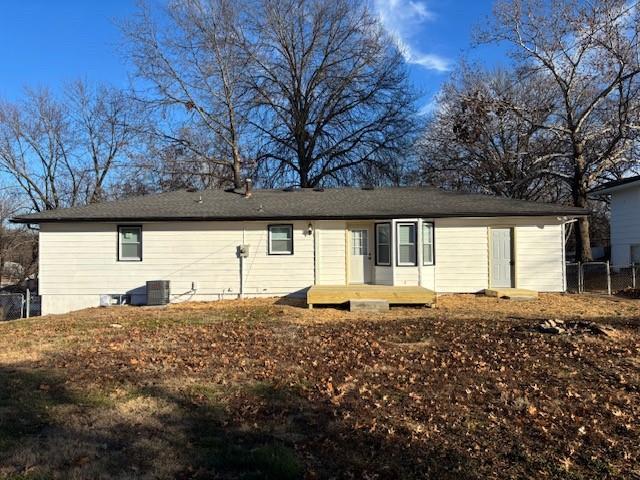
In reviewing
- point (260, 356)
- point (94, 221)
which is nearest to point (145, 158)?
point (94, 221)

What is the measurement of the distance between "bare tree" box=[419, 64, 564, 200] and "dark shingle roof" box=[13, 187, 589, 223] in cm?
881

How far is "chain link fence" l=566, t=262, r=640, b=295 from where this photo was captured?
16906 mm

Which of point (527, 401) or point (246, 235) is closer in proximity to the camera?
point (527, 401)

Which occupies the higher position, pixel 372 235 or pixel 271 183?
pixel 271 183

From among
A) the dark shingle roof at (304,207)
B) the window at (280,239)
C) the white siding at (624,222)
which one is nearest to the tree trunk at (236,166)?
the dark shingle roof at (304,207)

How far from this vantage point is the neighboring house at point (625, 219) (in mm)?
19938

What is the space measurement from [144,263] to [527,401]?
12977 mm

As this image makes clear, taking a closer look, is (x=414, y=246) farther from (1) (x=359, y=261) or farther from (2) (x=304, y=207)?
(2) (x=304, y=207)

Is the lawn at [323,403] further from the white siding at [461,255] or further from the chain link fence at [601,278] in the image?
the chain link fence at [601,278]

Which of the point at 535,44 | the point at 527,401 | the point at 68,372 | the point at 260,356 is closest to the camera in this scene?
the point at 527,401

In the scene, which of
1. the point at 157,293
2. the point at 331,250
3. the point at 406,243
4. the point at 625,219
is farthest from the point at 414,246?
the point at 625,219

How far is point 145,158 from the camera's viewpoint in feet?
90.7

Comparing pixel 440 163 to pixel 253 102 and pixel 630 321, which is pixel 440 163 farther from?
pixel 630 321

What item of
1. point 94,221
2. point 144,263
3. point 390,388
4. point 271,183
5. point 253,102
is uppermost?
point 253,102
